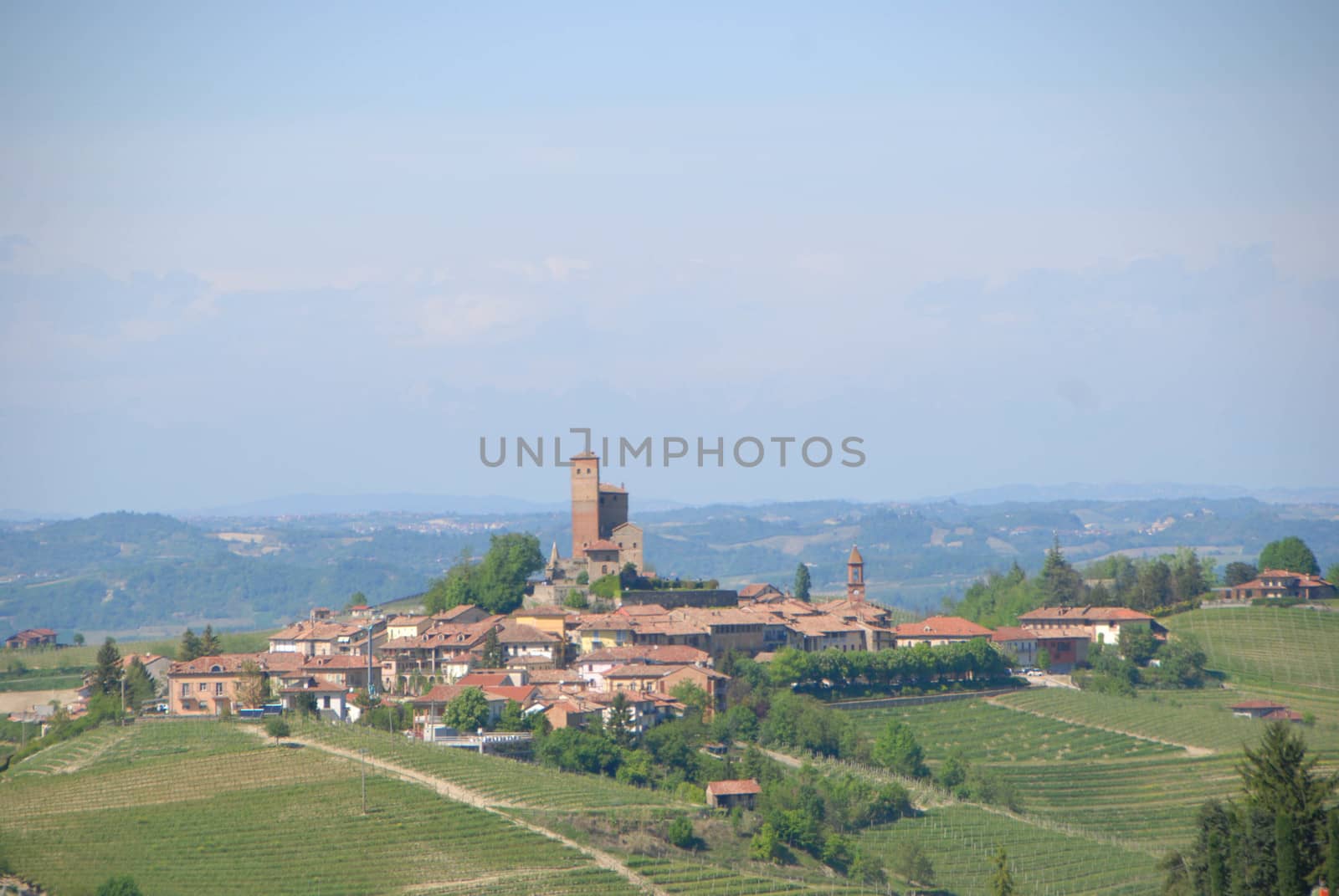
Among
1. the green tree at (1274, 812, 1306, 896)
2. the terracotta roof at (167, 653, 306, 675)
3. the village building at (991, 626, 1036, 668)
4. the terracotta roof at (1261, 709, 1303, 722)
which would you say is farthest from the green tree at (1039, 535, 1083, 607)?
the green tree at (1274, 812, 1306, 896)

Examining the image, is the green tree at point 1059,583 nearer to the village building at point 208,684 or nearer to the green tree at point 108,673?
the village building at point 208,684

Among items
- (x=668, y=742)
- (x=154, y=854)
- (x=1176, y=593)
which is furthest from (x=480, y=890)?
(x=1176, y=593)

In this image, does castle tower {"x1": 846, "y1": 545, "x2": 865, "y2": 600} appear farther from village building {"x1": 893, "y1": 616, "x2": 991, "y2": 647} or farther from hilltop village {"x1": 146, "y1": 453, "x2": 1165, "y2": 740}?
village building {"x1": 893, "y1": 616, "x2": 991, "y2": 647}

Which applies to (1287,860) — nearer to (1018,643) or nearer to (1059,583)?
(1018,643)

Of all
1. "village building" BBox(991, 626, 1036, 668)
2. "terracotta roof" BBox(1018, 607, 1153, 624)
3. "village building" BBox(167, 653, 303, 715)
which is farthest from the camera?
"terracotta roof" BBox(1018, 607, 1153, 624)

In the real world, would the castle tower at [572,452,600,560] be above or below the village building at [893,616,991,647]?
above

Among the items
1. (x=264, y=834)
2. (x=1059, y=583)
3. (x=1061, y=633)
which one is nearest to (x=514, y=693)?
(x=264, y=834)

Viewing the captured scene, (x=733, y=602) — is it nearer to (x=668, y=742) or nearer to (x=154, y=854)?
(x=668, y=742)
